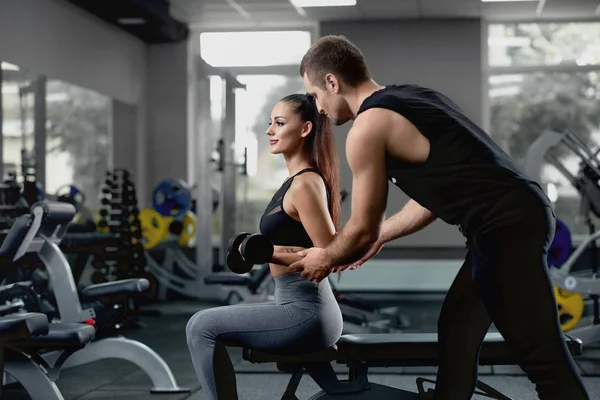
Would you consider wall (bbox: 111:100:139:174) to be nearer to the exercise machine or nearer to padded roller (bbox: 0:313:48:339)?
the exercise machine

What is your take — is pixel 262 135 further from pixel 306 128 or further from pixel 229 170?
pixel 306 128

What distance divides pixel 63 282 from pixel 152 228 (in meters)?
3.75

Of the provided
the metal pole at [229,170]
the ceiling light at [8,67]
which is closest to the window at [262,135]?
the metal pole at [229,170]

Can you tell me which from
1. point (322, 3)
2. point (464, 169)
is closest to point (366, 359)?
point (464, 169)

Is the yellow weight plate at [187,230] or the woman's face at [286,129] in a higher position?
the woman's face at [286,129]

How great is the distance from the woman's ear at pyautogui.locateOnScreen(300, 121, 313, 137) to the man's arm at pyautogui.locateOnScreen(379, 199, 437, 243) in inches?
13.9

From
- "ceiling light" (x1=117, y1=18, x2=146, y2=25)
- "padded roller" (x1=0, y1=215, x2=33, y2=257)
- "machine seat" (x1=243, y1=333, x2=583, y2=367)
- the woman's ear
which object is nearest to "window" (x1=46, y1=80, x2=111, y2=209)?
"ceiling light" (x1=117, y1=18, x2=146, y2=25)

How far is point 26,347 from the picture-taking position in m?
3.22

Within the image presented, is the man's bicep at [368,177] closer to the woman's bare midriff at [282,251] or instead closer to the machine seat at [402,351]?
the woman's bare midriff at [282,251]

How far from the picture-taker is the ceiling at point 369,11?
7.77 m

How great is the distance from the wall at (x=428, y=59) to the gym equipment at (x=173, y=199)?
1562 millimetres

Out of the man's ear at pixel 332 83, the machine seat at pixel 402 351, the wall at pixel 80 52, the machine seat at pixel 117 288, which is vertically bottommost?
the machine seat at pixel 402 351

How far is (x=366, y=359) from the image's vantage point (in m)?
2.50

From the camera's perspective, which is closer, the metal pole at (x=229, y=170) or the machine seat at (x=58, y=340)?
the machine seat at (x=58, y=340)
